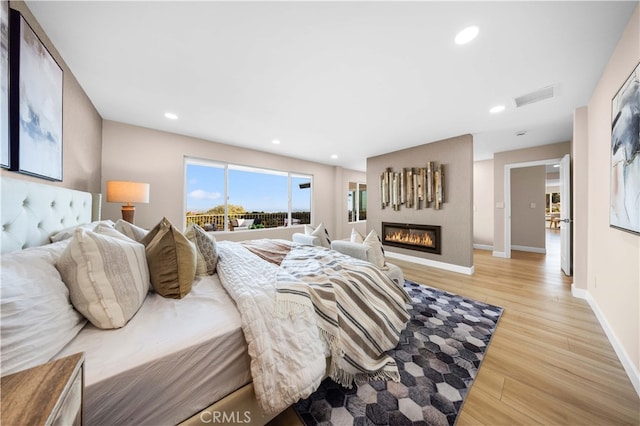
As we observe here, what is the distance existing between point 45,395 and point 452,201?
4519 mm

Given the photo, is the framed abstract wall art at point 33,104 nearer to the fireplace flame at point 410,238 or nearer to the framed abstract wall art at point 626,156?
the framed abstract wall art at point 626,156

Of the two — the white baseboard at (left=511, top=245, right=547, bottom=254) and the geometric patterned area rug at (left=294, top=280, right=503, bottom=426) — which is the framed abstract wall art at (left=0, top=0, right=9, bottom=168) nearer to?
the geometric patterned area rug at (left=294, top=280, right=503, bottom=426)

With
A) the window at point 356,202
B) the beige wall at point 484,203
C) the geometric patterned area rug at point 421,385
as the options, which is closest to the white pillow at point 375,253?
the geometric patterned area rug at point 421,385

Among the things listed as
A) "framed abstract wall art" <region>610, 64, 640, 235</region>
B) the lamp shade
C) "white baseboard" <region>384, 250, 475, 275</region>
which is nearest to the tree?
the lamp shade

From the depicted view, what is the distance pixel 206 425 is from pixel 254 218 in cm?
404

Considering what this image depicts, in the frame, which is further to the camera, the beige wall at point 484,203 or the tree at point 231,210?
the beige wall at point 484,203

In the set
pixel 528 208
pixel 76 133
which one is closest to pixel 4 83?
pixel 76 133

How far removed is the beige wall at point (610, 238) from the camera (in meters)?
1.38

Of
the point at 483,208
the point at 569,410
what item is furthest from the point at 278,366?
the point at 483,208

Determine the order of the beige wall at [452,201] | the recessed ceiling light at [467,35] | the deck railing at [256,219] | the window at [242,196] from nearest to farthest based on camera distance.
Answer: the recessed ceiling light at [467,35], the beige wall at [452,201], the window at [242,196], the deck railing at [256,219]

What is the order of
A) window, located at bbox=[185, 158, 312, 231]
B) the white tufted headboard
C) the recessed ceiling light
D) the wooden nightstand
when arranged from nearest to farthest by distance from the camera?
the wooden nightstand, the white tufted headboard, the recessed ceiling light, window, located at bbox=[185, 158, 312, 231]

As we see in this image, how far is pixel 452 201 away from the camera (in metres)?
3.76

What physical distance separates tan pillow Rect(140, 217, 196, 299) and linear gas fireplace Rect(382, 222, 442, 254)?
4.06 meters

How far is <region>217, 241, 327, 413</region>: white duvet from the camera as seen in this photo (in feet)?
3.07
